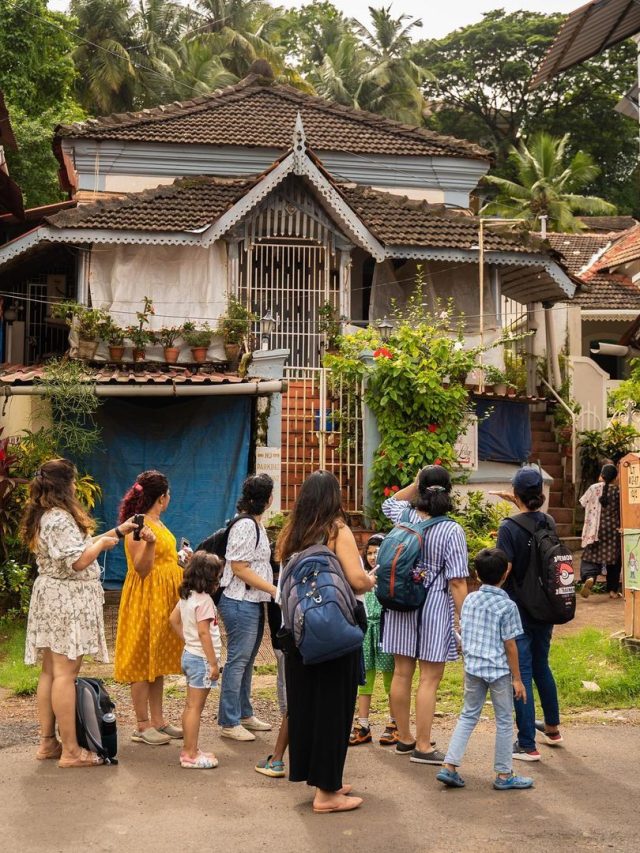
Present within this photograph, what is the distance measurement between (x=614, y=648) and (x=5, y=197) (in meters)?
13.1

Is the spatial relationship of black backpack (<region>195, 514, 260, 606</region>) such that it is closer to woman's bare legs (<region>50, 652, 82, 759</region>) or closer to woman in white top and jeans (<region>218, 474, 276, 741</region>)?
woman in white top and jeans (<region>218, 474, 276, 741</region>)

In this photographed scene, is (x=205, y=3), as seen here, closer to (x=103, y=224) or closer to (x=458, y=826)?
(x=103, y=224)

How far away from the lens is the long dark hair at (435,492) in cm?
668

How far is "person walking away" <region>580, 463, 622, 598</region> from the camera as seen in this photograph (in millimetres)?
13570

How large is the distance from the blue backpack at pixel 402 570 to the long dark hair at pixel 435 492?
0.23 ft

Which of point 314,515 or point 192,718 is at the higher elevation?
point 314,515

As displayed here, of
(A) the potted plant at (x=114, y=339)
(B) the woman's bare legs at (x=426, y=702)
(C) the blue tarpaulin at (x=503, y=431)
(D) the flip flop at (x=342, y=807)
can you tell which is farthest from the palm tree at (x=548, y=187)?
(D) the flip flop at (x=342, y=807)

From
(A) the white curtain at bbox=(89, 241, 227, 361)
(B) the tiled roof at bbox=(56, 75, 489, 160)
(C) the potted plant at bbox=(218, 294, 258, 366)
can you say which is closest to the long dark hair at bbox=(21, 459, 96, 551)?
(C) the potted plant at bbox=(218, 294, 258, 366)

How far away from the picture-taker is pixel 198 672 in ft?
21.6

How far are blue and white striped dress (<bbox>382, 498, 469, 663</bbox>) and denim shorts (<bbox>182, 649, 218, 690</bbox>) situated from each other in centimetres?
113

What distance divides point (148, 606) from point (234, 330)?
920 cm

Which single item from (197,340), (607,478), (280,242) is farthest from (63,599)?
(280,242)

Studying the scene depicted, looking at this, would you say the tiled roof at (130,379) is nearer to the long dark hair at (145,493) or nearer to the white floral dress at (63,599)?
the long dark hair at (145,493)

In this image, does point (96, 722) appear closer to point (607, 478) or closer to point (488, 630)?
point (488, 630)
